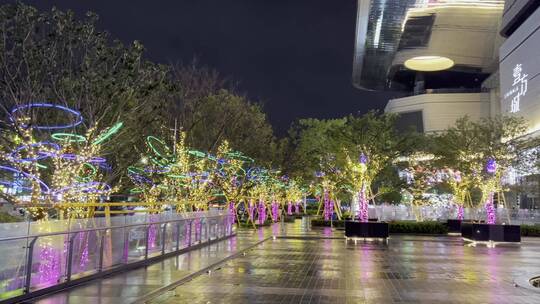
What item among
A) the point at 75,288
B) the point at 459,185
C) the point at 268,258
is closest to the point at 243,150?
the point at 459,185

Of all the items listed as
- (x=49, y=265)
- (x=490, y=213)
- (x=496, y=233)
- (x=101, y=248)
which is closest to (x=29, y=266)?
(x=49, y=265)

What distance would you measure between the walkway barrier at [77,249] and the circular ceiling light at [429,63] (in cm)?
8687

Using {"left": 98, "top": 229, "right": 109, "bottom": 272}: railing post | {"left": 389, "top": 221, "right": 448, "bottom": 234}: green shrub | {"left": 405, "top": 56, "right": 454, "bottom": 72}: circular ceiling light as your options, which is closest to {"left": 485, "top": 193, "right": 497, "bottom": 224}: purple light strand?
{"left": 389, "top": 221, "right": 448, "bottom": 234}: green shrub

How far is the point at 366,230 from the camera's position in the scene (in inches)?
974

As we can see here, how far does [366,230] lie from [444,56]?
7657 cm

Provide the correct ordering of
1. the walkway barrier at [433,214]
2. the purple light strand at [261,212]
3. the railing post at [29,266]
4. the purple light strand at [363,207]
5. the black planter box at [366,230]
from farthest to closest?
the walkway barrier at [433,214]
the purple light strand at [261,212]
the purple light strand at [363,207]
the black planter box at [366,230]
the railing post at [29,266]

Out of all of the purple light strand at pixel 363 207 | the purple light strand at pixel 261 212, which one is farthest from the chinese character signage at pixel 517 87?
the purple light strand at pixel 363 207

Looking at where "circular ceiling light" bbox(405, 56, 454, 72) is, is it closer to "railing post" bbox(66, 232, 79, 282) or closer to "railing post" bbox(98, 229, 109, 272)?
"railing post" bbox(98, 229, 109, 272)

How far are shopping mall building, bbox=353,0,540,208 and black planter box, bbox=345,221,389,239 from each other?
136ft

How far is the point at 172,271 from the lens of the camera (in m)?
12.7

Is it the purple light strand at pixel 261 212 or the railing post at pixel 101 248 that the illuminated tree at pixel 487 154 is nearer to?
the purple light strand at pixel 261 212

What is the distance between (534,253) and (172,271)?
46.4ft

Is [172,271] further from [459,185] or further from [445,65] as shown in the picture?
[445,65]

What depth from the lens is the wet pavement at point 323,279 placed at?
9.69 meters
